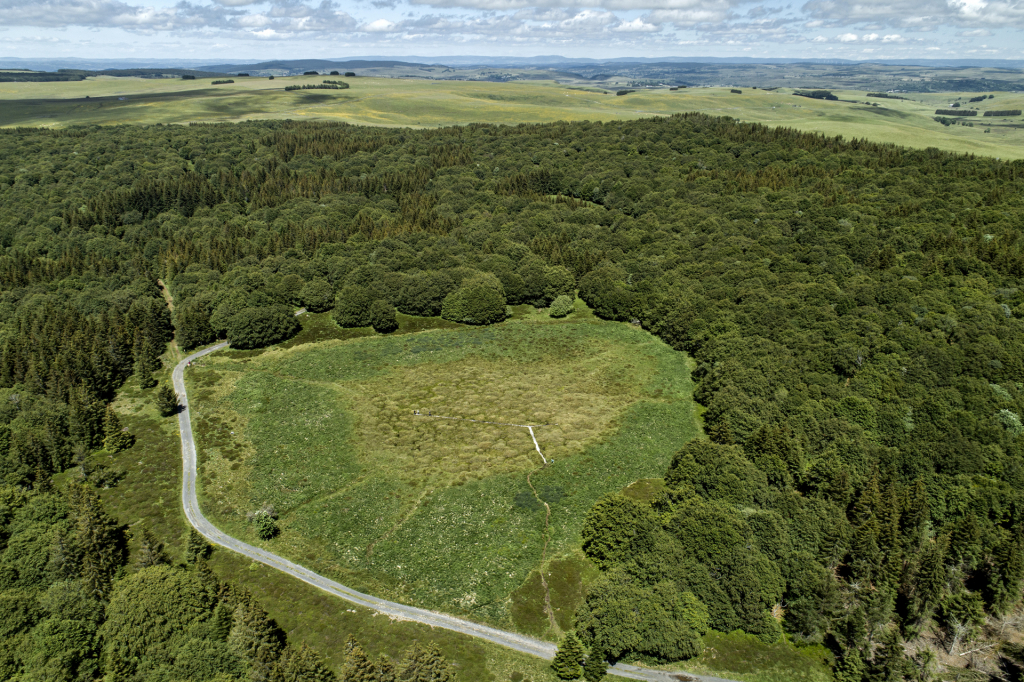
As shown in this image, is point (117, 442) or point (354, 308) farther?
point (354, 308)

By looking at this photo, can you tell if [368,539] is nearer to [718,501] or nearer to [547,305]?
[718,501]

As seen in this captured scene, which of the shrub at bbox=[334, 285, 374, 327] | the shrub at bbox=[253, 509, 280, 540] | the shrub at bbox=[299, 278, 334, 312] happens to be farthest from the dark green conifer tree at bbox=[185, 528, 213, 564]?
the shrub at bbox=[299, 278, 334, 312]

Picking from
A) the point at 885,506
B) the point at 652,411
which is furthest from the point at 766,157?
the point at 885,506

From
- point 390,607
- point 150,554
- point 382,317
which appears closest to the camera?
point 390,607

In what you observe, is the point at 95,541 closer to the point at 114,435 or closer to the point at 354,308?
the point at 114,435

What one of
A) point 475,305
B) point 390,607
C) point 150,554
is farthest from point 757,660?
point 475,305

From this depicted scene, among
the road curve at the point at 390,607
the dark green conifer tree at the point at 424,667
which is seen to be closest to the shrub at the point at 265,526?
the road curve at the point at 390,607
